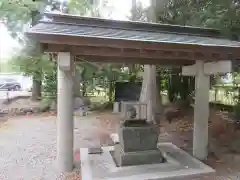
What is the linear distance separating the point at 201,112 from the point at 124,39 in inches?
107

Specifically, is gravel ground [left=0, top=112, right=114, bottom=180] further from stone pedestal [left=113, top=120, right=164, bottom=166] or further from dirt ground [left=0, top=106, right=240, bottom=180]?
stone pedestal [left=113, top=120, right=164, bottom=166]

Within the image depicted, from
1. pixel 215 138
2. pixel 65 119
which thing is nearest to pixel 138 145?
pixel 65 119

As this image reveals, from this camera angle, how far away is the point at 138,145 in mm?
4660

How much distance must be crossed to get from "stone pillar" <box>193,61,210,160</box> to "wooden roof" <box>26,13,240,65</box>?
0.48 m

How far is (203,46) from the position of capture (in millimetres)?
3967

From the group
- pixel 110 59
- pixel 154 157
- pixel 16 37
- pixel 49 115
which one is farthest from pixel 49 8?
pixel 154 157

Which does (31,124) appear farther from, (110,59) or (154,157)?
(154,157)

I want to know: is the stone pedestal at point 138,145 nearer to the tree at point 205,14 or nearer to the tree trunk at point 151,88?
the tree at point 205,14

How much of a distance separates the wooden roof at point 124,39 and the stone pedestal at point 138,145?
1.45 meters

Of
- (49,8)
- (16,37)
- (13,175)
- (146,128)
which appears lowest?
(13,175)

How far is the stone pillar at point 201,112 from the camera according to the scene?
5.14m

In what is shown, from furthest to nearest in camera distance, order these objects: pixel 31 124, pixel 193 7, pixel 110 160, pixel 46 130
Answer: pixel 31 124 < pixel 46 130 < pixel 193 7 < pixel 110 160

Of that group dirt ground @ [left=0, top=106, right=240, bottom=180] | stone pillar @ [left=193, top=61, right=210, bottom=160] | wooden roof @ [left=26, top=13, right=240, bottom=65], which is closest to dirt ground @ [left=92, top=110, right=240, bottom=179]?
dirt ground @ [left=0, top=106, right=240, bottom=180]

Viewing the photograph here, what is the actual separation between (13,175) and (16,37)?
24.0 feet
